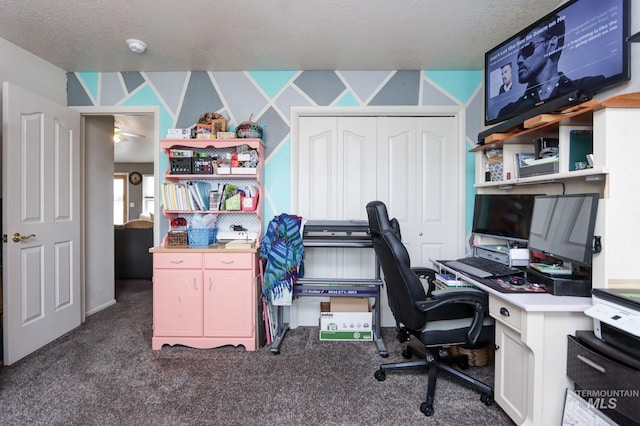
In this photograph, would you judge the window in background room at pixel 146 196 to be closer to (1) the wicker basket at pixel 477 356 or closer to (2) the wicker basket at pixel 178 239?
(2) the wicker basket at pixel 178 239

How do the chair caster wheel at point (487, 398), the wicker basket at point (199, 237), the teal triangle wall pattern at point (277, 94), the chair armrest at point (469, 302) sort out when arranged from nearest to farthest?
the chair armrest at point (469, 302) < the chair caster wheel at point (487, 398) < the wicker basket at point (199, 237) < the teal triangle wall pattern at point (277, 94)

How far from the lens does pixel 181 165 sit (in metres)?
2.52

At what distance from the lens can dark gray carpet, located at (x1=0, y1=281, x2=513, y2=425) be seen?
1.62 metres

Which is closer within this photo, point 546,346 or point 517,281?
point 546,346

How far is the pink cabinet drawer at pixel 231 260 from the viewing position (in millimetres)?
2330

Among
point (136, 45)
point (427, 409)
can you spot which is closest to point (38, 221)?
point (136, 45)

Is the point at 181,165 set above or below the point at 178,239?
above

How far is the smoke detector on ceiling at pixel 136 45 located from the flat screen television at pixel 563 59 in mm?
2692

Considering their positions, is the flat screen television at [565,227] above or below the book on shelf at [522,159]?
below

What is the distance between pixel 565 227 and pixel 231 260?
2166 millimetres

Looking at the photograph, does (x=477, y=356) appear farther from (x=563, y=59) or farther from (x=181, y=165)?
(x=181, y=165)

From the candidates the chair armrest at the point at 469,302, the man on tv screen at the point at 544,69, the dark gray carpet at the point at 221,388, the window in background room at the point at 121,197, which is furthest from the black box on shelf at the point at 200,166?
the window in background room at the point at 121,197

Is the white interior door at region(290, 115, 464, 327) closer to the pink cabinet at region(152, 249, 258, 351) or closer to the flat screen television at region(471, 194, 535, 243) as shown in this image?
the flat screen television at region(471, 194, 535, 243)

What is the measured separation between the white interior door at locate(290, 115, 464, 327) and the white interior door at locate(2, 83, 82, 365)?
2.06 m
